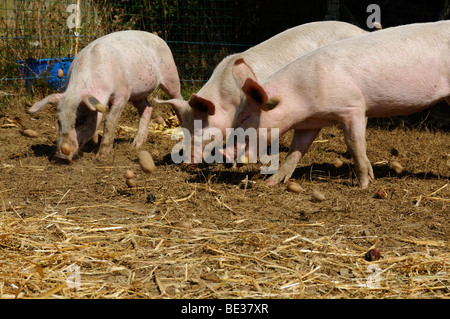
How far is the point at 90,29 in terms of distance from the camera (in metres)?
9.18

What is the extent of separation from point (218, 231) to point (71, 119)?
255 cm

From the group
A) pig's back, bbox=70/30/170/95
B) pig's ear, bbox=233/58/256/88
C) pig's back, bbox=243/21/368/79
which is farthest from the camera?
pig's back, bbox=70/30/170/95

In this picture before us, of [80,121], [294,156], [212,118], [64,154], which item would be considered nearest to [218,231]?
[294,156]

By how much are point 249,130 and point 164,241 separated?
152cm

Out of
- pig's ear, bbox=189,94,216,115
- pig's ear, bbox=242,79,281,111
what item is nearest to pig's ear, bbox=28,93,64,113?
pig's ear, bbox=189,94,216,115

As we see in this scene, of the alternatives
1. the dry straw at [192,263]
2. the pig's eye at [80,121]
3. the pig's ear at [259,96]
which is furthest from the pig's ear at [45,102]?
the pig's ear at [259,96]

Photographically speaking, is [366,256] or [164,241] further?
[164,241]

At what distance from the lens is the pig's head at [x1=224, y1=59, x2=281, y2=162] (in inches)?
175

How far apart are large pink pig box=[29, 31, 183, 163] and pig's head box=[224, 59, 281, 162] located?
1169 millimetres

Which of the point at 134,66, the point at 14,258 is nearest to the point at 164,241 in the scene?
the point at 14,258

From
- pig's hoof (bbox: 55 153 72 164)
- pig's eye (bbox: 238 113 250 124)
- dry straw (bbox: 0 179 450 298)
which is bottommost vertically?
pig's hoof (bbox: 55 153 72 164)

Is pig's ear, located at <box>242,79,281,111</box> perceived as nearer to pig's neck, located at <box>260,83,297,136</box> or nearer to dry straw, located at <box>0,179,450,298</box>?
pig's neck, located at <box>260,83,297,136</box>
